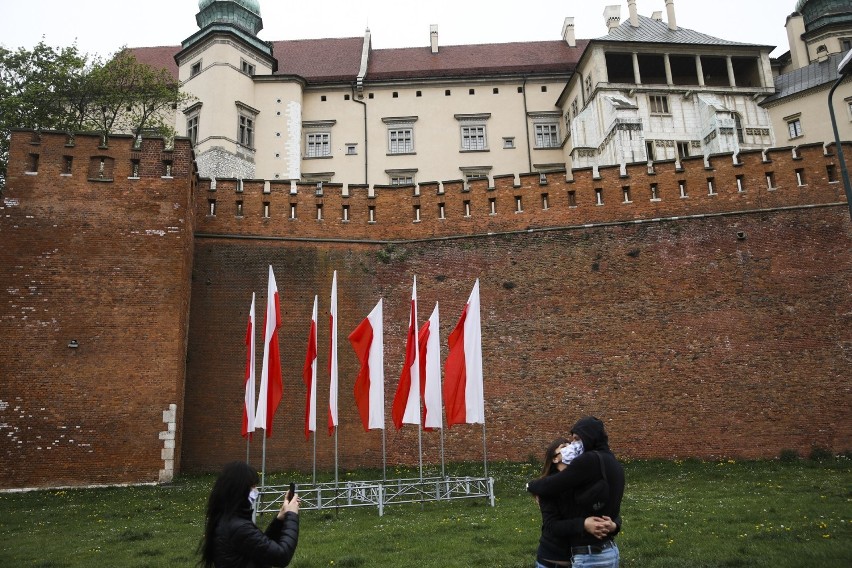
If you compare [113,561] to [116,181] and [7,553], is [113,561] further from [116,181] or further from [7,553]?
[116,181]

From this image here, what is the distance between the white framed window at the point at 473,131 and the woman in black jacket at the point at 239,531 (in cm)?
3508

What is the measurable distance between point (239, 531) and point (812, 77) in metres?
38.7

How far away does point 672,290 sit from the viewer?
18.9 meters

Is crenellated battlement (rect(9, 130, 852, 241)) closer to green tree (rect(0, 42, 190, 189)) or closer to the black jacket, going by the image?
green tree (rect(0, 42, 190, 189))

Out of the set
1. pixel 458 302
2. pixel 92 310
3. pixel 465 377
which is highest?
pixel 458 302

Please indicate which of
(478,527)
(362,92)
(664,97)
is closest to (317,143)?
(362,92)

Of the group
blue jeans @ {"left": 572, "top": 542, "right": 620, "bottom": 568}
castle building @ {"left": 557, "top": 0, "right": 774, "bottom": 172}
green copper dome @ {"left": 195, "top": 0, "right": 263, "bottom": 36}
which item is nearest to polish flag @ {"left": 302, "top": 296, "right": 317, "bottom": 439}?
blue jeans @ {"left": 572, "top": 542, "right": 620, "bottom": 568}

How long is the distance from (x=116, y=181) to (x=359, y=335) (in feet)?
28.0

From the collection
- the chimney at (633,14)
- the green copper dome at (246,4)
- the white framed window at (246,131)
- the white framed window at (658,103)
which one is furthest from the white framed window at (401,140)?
the chimney at (633,14)

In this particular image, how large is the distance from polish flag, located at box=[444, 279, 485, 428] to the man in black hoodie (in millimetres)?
7934

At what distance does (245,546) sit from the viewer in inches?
177

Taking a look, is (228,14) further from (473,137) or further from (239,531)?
(239,531)

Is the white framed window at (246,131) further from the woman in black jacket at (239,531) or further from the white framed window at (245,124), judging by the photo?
the woman in black jacket at (239,531)

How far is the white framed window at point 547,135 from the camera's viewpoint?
3912 centimetres
